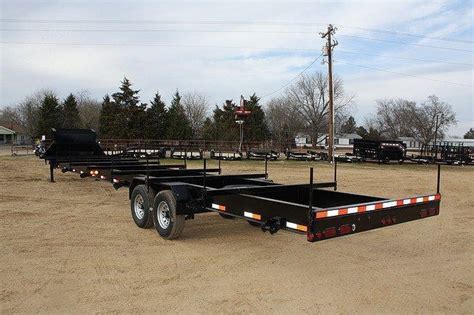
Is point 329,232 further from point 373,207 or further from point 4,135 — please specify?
point 4,135

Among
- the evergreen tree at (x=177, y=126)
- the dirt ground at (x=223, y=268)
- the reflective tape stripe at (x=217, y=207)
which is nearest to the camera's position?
the dirt ground at (x=223, y=268)

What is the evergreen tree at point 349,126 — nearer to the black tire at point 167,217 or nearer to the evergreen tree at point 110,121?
the evergreen tree at point 110,121

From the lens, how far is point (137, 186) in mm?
7375

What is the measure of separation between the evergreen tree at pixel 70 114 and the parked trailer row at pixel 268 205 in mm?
53285

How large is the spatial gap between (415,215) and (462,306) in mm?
1286

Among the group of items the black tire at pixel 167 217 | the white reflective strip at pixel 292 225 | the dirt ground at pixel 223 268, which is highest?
the white reflective strip at pixel 292 225

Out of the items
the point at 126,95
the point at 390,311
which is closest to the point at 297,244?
the point at 390,311

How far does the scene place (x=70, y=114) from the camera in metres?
57.9

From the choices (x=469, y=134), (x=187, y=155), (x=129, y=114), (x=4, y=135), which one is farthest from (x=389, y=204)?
(x=469, y=134)

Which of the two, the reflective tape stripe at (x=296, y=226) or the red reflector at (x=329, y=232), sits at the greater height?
the reflective tape stripe at (x=296, y=226)

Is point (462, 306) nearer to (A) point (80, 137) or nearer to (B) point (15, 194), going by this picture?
(B) point (15, 194)

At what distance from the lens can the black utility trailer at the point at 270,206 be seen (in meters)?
4.30

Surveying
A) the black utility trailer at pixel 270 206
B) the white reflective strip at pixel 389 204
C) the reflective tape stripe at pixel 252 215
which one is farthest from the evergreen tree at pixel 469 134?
the reflective tape stripe at pixel 252 215

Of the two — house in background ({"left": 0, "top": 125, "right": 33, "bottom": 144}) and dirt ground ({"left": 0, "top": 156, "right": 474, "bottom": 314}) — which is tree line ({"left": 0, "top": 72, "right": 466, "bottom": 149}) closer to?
house in background ({"left": 0, "top": 125, "right": 33, "bottom": 144})
